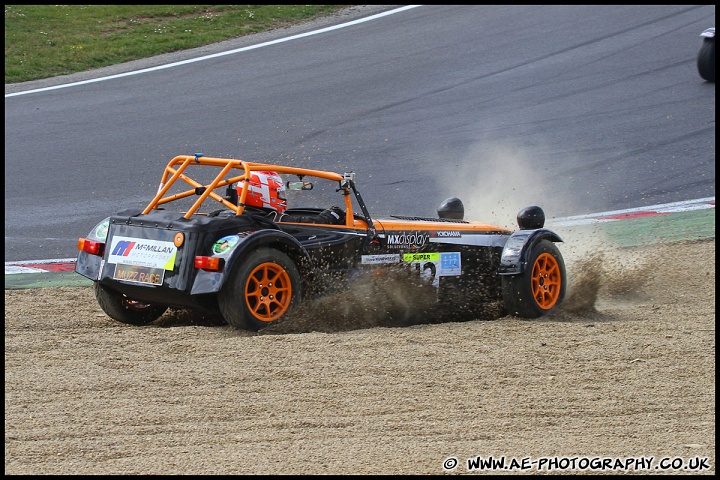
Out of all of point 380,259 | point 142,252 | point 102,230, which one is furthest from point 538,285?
point 102,230

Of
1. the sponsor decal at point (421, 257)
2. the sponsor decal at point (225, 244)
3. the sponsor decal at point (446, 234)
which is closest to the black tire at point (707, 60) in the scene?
the sponsor decal at point (446, 234)

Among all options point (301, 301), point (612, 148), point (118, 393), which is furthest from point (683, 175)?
point (118, 393)

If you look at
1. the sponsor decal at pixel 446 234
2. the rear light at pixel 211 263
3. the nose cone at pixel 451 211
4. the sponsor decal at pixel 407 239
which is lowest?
the rear light at pixel 211 263

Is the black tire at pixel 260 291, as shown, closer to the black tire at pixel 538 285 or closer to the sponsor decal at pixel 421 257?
the sponsor decal at pixel 421 257

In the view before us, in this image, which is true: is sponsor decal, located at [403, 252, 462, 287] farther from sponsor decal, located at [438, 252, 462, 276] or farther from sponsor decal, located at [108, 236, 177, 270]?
sponsor decal, located at [108, 236, 177, 270]

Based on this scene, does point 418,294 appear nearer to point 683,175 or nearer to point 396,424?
point 396,424

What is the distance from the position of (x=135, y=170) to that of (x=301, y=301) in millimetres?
6201

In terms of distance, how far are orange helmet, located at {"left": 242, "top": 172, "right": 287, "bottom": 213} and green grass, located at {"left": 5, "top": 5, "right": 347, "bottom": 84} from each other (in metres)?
9.82

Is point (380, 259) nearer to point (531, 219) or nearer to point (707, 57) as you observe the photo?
point (531, 219)

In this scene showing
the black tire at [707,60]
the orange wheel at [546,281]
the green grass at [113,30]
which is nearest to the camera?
the orange wheel at [546,281]

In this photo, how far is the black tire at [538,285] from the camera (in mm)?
7422

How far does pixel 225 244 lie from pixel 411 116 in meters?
7.86

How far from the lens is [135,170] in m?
12.4

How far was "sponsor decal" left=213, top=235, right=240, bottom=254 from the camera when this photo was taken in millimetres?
6445
